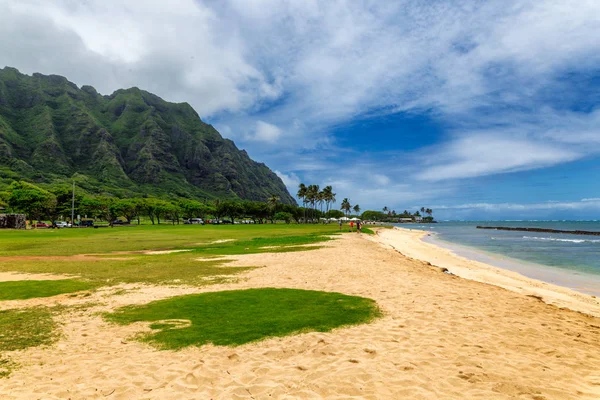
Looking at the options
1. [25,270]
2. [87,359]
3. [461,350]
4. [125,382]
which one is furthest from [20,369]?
[25,270]

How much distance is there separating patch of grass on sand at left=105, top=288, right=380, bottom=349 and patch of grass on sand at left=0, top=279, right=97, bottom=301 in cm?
539

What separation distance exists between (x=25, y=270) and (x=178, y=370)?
20457 millimetres

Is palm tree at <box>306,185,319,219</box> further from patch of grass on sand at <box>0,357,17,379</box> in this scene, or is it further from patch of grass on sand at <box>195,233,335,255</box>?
patch of grass on sand at <box>0,357,17,379</box>

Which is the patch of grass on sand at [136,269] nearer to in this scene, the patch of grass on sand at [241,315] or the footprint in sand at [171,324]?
the patch of grass on sand at [241,315]

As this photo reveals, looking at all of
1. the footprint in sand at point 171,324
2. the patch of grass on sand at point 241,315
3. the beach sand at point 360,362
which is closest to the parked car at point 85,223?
the beach sand at point 360,362

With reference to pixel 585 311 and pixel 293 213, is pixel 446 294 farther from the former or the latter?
pixel 293 213

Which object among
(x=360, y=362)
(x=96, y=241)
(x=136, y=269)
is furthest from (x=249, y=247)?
(x=360, y=362)

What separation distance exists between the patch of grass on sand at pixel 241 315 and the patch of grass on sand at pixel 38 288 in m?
5.39

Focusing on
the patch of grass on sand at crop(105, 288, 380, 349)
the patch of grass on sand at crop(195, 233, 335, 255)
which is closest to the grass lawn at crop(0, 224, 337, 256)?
the patch of grass on sand at crop(195, 233, 335, 255)

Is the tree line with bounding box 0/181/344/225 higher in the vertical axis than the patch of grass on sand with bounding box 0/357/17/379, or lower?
higher

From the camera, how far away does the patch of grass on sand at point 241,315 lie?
868 centimetres

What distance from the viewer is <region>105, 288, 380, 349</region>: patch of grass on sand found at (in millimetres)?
8680

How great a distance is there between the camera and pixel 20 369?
265 inches

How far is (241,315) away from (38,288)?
11.2m
